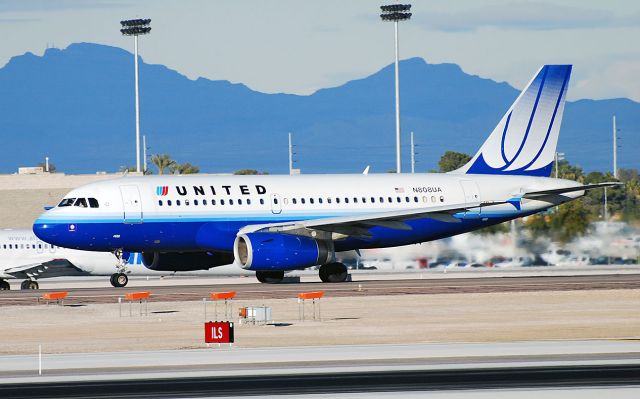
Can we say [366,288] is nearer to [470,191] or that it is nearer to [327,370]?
[470,191]

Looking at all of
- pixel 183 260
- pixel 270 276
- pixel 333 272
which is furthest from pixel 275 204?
pixel 183 260

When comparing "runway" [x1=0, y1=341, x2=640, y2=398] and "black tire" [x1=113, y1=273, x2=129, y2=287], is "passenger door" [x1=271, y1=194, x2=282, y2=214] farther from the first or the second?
"runway" [x1=0, y1=341, x2=640, y2=398]

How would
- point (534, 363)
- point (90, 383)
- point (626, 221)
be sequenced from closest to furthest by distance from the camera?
1. point (90, 383)
2. point (534, 363)
3. point (626, 221)

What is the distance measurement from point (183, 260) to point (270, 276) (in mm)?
3682

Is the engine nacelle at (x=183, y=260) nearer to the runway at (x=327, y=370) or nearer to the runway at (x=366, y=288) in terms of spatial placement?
the runway at (x=366, y=288)

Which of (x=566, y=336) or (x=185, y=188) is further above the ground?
(x=185, y=188)

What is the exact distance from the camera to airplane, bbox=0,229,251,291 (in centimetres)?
6450

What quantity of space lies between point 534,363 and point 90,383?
9.09m

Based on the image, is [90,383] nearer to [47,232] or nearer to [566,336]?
[566,336]

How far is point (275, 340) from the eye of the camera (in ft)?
113

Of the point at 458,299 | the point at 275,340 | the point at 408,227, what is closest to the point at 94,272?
the point at 408,227

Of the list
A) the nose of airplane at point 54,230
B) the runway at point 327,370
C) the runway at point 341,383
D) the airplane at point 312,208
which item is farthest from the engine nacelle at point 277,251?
the runway at point 341,383

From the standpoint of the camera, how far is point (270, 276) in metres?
56.1

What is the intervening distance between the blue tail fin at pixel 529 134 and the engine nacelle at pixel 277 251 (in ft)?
33.8
